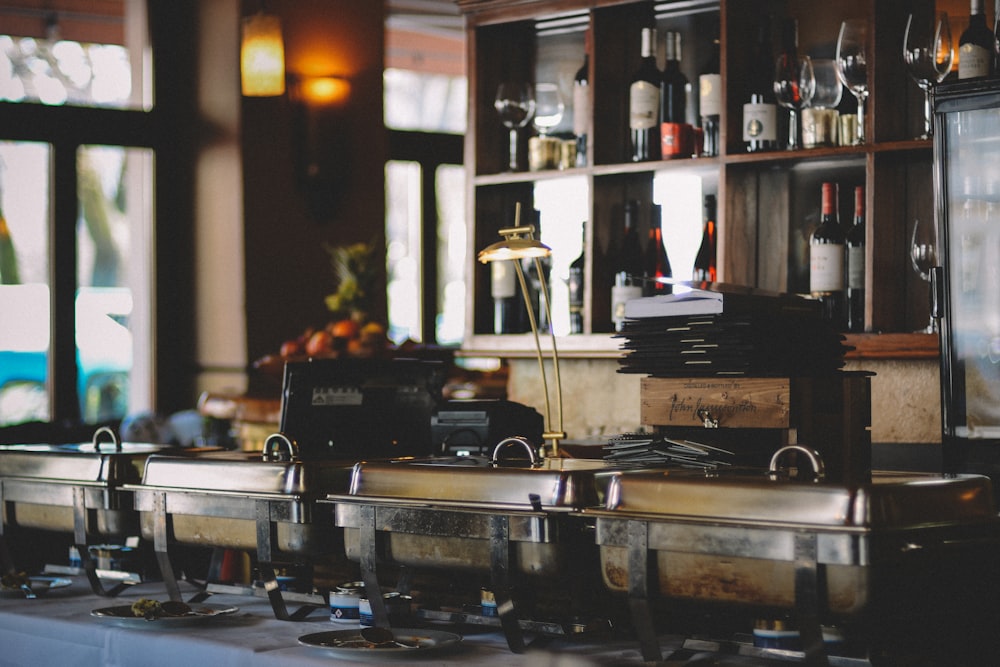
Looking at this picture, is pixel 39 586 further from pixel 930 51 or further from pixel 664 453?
pixel 930 51

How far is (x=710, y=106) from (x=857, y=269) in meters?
A: 0.60

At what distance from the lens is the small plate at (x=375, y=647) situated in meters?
1.71

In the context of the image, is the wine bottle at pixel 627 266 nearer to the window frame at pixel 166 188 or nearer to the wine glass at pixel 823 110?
the wine glass at pixel 823 110

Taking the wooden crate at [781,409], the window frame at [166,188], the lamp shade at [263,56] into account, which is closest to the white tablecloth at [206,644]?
the wooden crate at [781,409]

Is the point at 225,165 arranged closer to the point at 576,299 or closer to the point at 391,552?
the point at 576,299

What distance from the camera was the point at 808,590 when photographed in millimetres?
1418

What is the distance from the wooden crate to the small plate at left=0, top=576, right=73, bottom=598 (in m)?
1.22

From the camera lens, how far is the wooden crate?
6.95 ft

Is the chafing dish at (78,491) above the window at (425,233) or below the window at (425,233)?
below

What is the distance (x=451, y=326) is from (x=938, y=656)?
18.8 feet

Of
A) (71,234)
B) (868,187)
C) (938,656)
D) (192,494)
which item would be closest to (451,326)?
(71,234)

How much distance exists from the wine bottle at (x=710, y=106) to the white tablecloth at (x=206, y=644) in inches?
67.9

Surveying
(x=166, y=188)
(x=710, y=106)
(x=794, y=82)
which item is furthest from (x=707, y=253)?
(x=166, y=188)

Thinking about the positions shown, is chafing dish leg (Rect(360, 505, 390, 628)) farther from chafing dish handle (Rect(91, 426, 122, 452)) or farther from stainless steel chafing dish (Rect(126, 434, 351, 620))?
chafing dish handle (Rect(91, 426, 122, 452))
